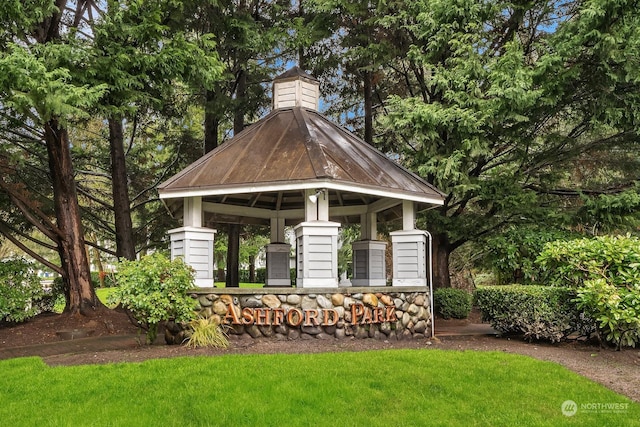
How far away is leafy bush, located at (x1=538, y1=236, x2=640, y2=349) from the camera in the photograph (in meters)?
7.42

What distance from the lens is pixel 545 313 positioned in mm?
8242

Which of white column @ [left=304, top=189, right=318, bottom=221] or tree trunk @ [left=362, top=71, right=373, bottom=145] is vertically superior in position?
tree trunk @ [left=362, top=71, right=373, bottom=145]

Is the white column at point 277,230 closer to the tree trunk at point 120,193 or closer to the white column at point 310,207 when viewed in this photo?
the tree trunk at point 120,193

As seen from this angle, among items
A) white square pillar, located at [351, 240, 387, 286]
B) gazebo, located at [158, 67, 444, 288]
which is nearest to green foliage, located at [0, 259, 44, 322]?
gazebo, located at [158, 67, 444, 288]

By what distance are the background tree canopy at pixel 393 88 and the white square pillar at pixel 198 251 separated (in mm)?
2674

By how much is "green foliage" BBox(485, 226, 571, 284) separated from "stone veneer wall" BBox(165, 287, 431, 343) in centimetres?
365

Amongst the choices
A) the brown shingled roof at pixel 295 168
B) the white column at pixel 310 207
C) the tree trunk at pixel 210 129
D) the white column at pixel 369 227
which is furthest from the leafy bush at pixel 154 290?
the tree trunk at pixel 210 129

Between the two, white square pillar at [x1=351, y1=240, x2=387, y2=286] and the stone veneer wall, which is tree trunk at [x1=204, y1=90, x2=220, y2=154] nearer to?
white square pillar at [x1=351, y1=240, x2=387, y2=286]

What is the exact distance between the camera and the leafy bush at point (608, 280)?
7422 mm

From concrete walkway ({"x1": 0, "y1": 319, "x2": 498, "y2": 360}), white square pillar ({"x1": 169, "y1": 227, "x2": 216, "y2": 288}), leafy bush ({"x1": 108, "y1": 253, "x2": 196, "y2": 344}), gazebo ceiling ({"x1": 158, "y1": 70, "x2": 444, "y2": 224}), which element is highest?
gazebo ceiling ({"x1": 158, "y1": 70, "x2": 444, "y2": 224})

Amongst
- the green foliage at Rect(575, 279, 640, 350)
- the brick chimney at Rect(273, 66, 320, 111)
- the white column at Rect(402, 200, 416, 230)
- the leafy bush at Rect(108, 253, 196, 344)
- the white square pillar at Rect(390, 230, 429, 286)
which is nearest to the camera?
the green foliage at Rect(575, 279, 640, 350)

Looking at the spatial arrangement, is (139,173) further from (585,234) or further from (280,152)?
(585,234)

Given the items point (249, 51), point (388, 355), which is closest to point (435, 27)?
point (249, 51)
